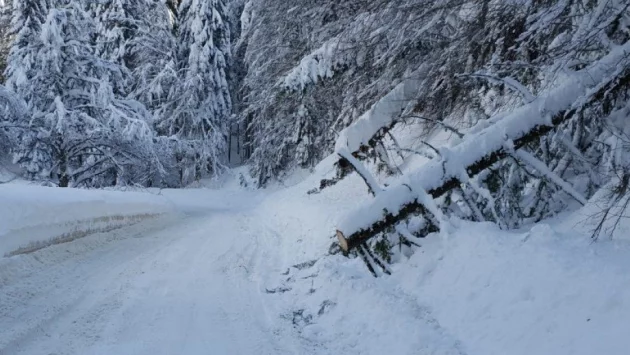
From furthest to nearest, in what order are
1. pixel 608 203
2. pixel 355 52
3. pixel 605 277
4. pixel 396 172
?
pixel 355 52 < pixel 396 172 < pixel 608 203 < pixel 605 277

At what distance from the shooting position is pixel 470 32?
20.3 ft

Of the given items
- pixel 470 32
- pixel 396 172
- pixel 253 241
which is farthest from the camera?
pixel 253 241

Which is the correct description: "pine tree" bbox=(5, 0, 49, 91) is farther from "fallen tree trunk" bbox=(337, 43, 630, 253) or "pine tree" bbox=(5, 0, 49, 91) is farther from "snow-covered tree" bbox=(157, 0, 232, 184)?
"fallen tree trunk" bbox=(337, 43, 630, 253)

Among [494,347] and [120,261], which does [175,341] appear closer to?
[494,347]

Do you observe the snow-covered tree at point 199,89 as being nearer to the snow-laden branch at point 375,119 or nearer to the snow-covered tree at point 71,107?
the snow-covered tree at point 71,107

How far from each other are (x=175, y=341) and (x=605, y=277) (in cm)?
354

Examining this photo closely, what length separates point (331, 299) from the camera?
5.20 m

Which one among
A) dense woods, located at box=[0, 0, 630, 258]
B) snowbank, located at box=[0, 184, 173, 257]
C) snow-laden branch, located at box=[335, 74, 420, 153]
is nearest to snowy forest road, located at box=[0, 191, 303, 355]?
snowbank, located at box=[0, 184, 173, 257]

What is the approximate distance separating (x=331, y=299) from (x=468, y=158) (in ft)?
7.05

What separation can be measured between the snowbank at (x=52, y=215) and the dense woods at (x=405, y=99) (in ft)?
10.3

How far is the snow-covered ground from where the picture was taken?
10.8 ft

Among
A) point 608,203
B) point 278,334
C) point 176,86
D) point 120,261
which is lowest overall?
point 278,334

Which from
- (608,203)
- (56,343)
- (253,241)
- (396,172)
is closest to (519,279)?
(608,203)

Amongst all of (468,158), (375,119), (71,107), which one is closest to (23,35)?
(71,107)
